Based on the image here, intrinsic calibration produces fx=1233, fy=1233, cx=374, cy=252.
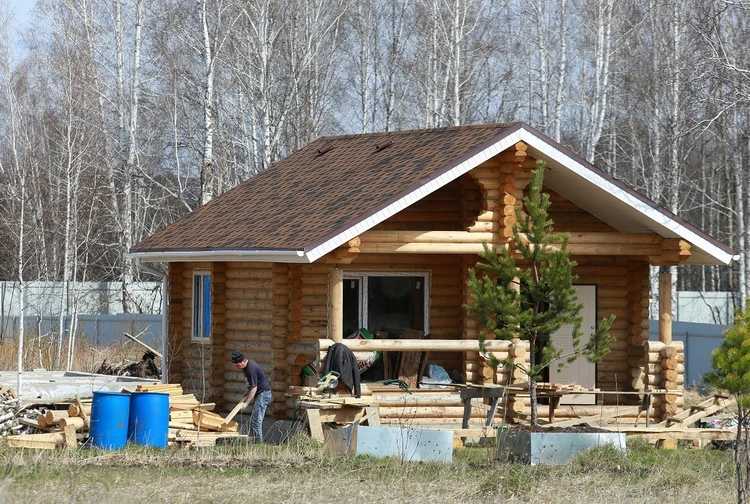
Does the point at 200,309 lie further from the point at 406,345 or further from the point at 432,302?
the point at 406,345

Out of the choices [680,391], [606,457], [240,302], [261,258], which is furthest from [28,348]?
[606,457]

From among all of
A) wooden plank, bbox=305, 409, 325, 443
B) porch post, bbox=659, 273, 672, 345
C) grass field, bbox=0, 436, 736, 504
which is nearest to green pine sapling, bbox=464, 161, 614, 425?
grass field, bbox=0, 436, 736, 504

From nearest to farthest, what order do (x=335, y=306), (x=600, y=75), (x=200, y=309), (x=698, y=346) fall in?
(x=335, y=306), (x=200, y=309), (x=698, y=346), (x=600, y=75)

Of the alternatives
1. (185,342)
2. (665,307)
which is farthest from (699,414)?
(185,342)

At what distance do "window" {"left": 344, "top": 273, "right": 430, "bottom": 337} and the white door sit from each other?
261 centimetres

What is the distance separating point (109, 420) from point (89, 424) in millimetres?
359

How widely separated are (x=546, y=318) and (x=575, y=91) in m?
25.8

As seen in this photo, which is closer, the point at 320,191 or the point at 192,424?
the point at 192,424

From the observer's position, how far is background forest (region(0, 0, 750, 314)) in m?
33.6

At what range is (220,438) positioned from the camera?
669 inches

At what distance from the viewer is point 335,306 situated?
57.8ft

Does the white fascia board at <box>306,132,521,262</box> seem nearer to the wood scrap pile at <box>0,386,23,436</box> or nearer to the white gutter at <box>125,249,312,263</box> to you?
the white gutter at <box>125,249,312,263</box>

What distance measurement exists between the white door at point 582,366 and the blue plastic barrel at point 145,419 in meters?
7.77

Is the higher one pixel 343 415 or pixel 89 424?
pixel 343 415
